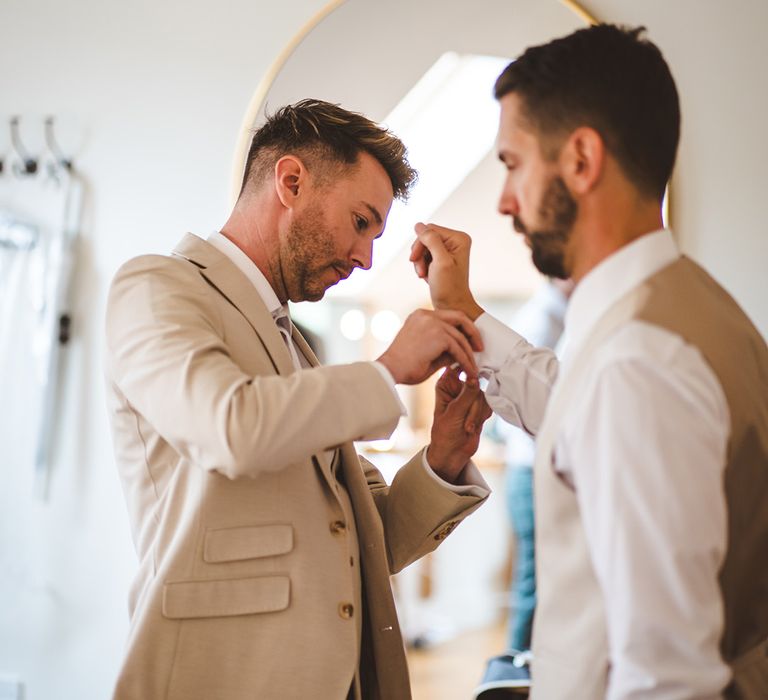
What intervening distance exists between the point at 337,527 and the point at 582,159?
2.13ft

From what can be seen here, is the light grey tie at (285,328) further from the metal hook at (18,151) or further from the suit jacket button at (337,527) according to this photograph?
the metal hook at (18,151)

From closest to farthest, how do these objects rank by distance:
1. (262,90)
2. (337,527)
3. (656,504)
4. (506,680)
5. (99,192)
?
(656,504) → (337,527) → (506,680) → (262,90) → (99,192)

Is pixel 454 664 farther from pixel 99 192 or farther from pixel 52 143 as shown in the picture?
pixel 52 143

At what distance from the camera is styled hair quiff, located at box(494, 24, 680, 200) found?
885 millimetres

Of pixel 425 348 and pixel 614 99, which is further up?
pixel 614 99

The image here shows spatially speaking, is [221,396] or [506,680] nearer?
[221,396]

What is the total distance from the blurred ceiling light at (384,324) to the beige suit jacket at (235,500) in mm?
781

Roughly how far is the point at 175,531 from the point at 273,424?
Result: 0.97 feet

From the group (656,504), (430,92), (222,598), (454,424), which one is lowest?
(222,598)

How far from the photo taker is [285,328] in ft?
4.64

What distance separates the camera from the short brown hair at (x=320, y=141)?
4.62 ft

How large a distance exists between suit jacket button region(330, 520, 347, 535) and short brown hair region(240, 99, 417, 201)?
58cm

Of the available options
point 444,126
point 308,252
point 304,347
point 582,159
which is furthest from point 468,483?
point 444,126

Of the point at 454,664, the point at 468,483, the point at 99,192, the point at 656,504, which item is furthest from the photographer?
the point at 99,192
